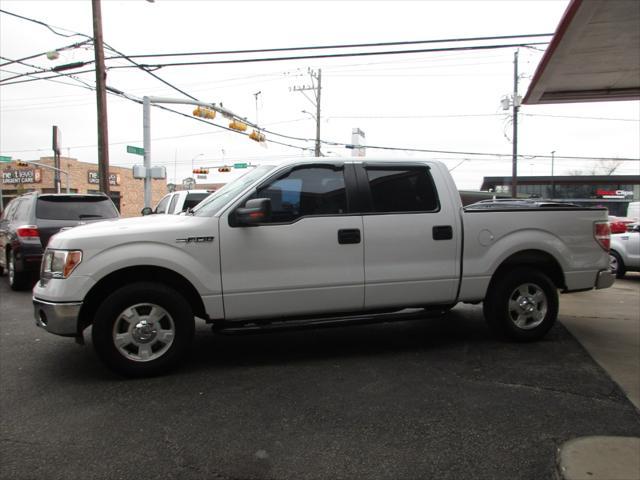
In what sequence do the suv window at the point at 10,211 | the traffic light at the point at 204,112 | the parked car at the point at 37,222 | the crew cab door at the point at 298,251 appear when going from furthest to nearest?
the traffic light at the point at 204,112
the suv window at the point at 10,211
the parked car at the point at 37,222
the crew cab door at the point at 298,251

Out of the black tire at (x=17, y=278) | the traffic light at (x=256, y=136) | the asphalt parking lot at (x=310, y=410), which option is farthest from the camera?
the traffic light at (x=256, y=136)

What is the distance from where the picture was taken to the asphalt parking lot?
2980 mm

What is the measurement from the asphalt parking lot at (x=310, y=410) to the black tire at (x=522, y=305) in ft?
0.59

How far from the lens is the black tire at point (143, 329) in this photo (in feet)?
13.6

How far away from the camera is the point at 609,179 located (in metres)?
52.8

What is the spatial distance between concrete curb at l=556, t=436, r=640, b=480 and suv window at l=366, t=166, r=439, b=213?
251cm

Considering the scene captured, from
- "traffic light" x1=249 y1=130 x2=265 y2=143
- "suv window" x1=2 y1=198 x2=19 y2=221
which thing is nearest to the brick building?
"traffic light" x1=249 y1=130 x2=265 y2=143

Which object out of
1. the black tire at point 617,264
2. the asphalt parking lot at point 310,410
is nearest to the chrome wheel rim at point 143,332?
the asphalt parking lot at point 310,410

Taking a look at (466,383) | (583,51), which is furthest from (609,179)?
(466,383)

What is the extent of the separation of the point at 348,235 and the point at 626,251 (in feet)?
30.3

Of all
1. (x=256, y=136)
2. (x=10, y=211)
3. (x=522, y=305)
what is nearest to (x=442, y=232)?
(x=522, y=305)

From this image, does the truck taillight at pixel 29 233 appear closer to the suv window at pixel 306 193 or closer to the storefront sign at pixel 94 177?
the suv window at pixel 306 193

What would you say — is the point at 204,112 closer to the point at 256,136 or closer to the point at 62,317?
the point at 256,136

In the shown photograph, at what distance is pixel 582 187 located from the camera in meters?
56.8
